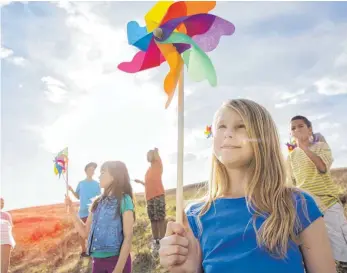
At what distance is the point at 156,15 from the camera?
5.77ft

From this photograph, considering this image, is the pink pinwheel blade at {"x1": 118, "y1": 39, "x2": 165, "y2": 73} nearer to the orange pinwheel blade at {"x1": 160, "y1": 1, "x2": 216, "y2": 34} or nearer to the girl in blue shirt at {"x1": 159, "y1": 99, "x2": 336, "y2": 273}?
the orange pinwheel blade at {"x1": 160, "y1": 1, "x2": 216, "y2": 34}

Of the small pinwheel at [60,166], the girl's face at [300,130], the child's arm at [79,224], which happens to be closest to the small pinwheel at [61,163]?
the small pinwheel at [60,166]

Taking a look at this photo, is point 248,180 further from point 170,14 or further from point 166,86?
point 170,14

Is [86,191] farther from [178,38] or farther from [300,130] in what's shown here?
[178,38]

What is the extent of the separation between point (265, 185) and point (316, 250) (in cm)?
29

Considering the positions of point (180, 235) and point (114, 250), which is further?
point (114, 250)

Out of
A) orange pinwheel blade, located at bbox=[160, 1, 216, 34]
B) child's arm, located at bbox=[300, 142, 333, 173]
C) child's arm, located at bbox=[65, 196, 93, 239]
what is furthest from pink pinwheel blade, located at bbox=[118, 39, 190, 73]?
child's arm, located at bbox=[300, 142, 333, 173]

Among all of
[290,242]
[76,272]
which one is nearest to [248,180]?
[290,242]

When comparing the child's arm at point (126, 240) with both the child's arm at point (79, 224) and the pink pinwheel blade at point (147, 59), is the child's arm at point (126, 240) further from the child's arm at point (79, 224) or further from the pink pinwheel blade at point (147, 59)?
the pink pinwheel blade at point (147, 59)

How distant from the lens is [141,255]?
222 inches

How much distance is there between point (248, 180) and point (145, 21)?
73 cm

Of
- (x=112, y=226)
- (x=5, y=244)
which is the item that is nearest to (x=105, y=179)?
(x=112, y=226)

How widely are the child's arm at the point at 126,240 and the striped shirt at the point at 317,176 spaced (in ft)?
4.10

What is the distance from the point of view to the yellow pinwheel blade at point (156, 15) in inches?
68.7
